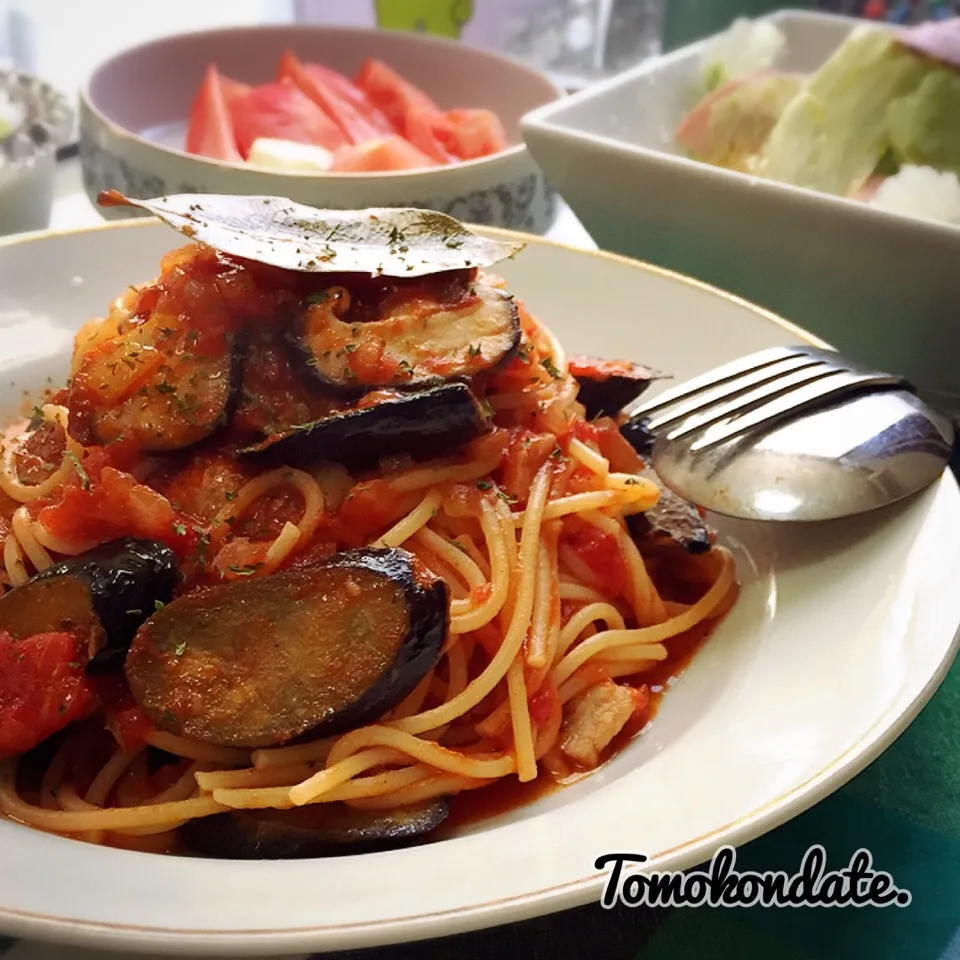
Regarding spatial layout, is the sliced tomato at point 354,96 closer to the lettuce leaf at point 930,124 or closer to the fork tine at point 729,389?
the lettuce leaf at point 930,124

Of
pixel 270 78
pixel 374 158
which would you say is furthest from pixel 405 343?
pixel 270 78

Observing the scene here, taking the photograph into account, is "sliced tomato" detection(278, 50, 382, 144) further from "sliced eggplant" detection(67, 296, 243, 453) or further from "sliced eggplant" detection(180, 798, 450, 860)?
"sliced eggplant" detection(180, 798, 450, 860)

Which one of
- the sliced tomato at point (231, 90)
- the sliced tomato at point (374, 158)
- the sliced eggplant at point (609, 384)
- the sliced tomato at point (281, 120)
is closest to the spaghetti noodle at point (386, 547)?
the sliced eggplant at point (609, 384)

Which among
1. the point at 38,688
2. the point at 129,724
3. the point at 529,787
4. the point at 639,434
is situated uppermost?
the point at 639,434

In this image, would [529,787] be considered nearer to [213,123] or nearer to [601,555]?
[601,555]

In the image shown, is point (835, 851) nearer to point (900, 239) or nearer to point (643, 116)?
point (900, 239)

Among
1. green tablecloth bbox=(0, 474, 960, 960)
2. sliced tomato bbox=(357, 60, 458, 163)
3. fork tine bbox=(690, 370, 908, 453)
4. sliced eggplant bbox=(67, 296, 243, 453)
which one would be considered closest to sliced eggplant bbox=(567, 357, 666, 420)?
fork tine bbox=(690, 370, 908, 453)
